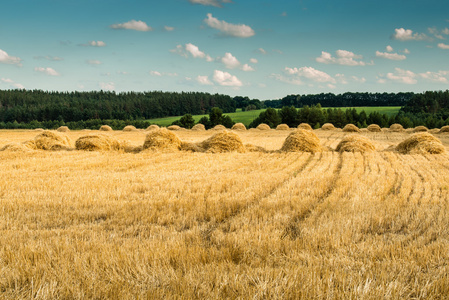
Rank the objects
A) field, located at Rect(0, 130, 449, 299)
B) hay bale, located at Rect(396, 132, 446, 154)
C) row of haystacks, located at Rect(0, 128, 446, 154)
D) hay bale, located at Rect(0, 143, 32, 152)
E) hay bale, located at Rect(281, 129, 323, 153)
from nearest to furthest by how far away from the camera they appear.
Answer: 1. field, located at Rect(0, 130, 449, 299)
2. hay bale, located at Rect(0, 143, 32, 152)
3. row of haystacks, located at Rect(0, 128, 446, 154)
4. hay bale, located at Rect(396, 132, 446, 154)
5. hay bale, located at Rect(281, 129, 323, 153)

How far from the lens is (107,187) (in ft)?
25.5

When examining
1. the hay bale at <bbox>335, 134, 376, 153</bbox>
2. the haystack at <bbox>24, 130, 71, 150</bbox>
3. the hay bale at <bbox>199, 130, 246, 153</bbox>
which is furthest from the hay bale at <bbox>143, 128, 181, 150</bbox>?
the hay bale at <bbox>335, 134, 376, 153</bbox>

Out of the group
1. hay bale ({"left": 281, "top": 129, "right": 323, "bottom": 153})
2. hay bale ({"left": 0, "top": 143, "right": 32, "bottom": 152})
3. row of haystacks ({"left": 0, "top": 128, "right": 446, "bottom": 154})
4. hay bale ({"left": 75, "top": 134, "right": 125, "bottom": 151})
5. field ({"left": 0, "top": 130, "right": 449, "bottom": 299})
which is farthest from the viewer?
hay bale ({"left": 281, "top": 129, "right": 323, "bottom": 153})

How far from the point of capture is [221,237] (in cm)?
445

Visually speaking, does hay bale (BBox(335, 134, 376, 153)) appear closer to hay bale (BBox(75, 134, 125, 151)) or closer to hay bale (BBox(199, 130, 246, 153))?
hay bale (BBox(199, 130, 246, 153))

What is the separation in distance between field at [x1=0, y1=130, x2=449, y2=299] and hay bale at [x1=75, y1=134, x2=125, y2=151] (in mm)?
6720

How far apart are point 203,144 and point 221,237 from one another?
12.9 metres

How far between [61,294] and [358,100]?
13140 centimetres

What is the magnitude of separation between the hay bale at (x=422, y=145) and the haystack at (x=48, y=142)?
1839cm

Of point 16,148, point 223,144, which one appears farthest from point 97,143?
point 223,144

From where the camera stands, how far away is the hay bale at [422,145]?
1698 centimetres

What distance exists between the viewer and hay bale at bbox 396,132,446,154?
17.0 meters

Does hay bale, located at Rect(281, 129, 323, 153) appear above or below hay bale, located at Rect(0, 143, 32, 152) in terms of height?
above

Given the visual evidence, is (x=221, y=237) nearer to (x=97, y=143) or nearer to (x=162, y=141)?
(x=162, y=141)
